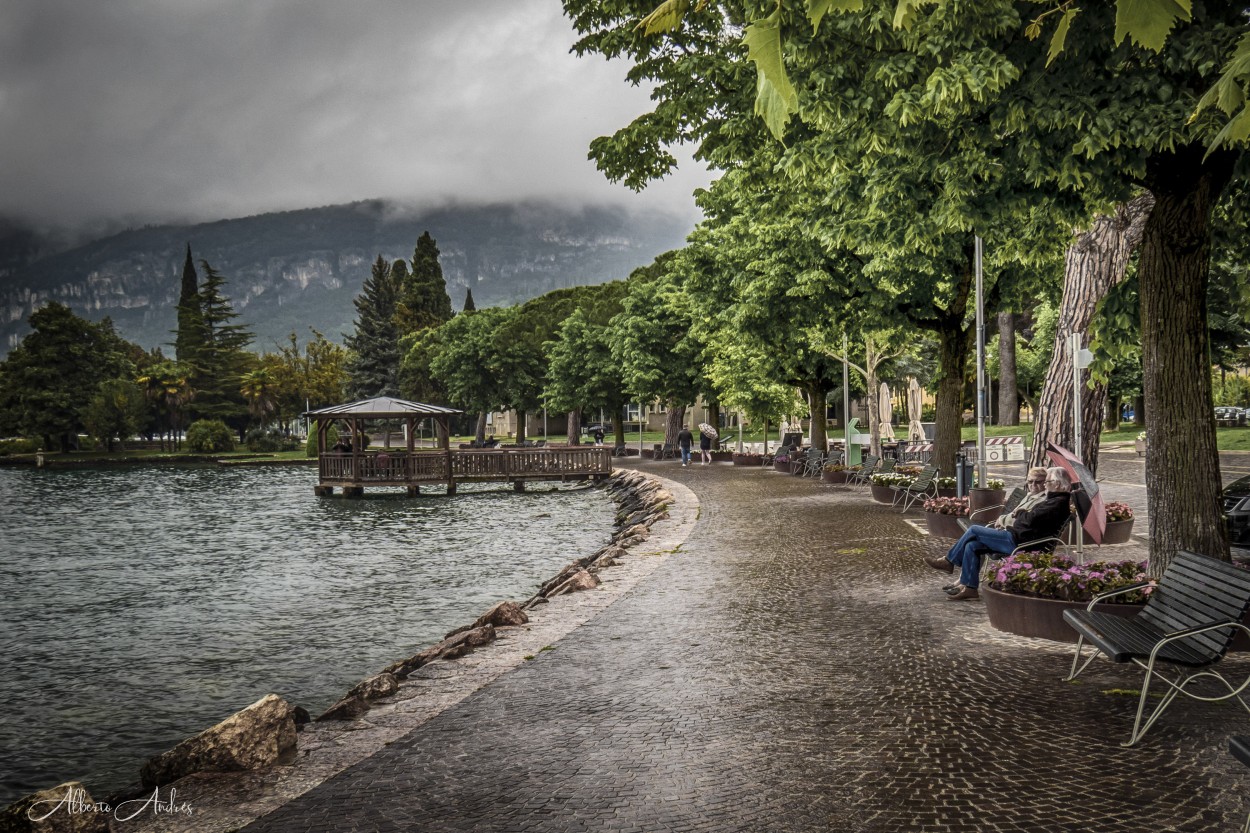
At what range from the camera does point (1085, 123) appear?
22.4 ft

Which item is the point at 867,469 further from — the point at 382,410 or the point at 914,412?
the point at 382,410

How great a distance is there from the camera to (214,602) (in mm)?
15289

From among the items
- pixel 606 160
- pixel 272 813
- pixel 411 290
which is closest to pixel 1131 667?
pixel 272 813

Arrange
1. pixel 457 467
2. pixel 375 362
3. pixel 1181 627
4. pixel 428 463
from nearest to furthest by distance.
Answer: pixel 1181 627 < pixel 428 463 < pixel 457 467 < pixel 375 362

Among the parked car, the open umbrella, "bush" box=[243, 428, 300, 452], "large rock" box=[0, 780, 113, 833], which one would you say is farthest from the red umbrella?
"bush" box=[243, 428, 300, 452]

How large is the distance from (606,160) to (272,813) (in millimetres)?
8490

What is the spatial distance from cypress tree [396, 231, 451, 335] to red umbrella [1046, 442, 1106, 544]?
92243mm

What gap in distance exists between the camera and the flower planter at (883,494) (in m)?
19.8

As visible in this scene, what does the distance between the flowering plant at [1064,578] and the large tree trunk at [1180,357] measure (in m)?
0.39

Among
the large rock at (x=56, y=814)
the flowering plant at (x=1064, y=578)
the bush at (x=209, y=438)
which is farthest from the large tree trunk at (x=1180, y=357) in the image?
the bush at (x=209, y=438)

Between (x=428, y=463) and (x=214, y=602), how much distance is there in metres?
23.9

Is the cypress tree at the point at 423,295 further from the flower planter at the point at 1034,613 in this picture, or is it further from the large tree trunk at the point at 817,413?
the flower planter at the point at 1034,613

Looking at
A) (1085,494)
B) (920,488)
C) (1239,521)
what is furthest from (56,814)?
(920,488)

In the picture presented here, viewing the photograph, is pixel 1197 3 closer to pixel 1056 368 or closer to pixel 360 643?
pixel 1056 368
